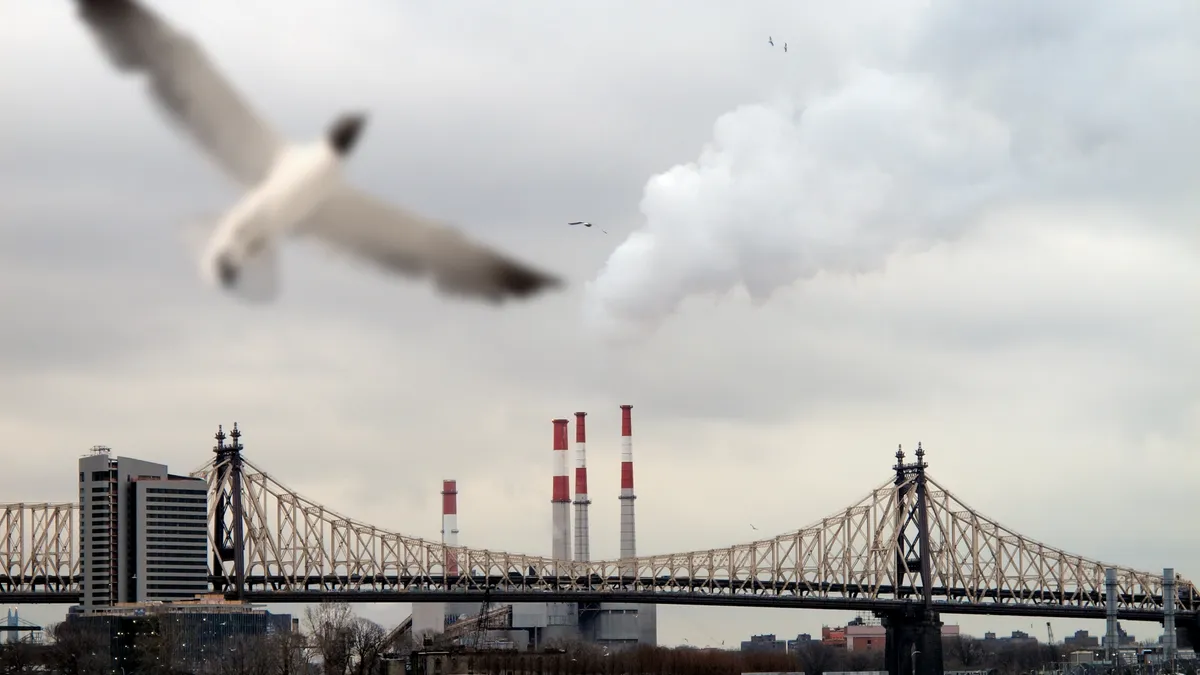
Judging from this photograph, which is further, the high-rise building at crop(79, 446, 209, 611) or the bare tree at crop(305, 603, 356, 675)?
the high-rise building at crop(79, 446, 209, 611)

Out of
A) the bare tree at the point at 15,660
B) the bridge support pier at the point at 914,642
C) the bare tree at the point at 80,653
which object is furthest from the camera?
the bridge support pier at the point at 914,642

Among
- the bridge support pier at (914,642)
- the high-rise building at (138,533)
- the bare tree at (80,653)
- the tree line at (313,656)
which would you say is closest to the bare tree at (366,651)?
the tree line at (313,656)

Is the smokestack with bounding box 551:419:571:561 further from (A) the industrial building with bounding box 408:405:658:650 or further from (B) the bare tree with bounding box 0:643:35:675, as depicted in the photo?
(B) the bare tree with bounding box 0:643:35:675

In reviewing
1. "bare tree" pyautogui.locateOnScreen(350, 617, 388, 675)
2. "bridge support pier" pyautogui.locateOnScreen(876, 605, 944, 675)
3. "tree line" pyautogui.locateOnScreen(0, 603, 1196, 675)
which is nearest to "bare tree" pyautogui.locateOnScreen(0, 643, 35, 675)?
"tree line" pyautogui.locateOnScreen(0, 603, 1196, 675)

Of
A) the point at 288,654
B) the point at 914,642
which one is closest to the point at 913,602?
the point at 914,642

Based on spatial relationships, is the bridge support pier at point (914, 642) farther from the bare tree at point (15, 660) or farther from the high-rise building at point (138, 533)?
the bare tree at point (15, 660)

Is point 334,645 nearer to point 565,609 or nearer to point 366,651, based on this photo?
point 366,651
